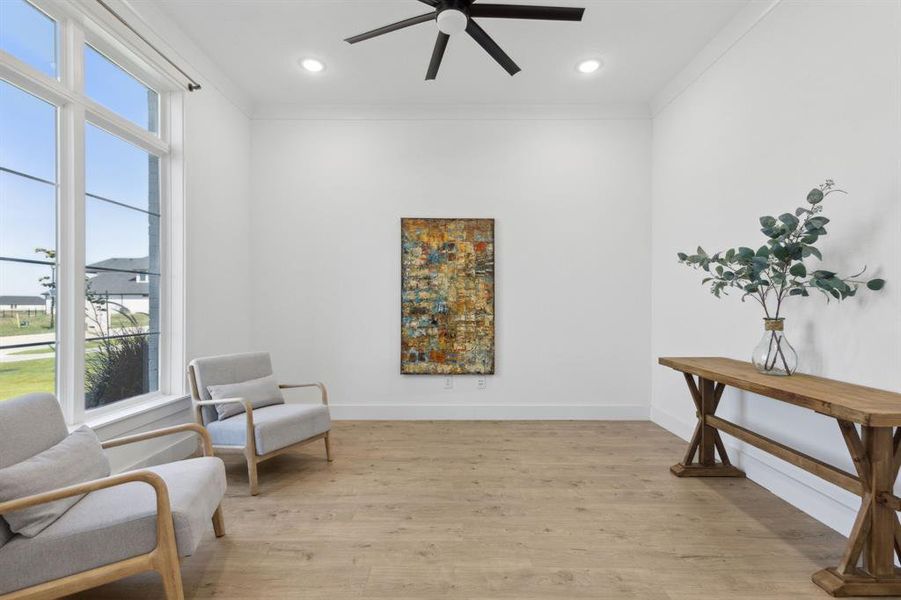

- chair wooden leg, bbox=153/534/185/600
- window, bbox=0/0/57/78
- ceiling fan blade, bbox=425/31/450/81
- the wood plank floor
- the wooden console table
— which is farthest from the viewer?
ceiling fan blade, bbox=425/31/450/81

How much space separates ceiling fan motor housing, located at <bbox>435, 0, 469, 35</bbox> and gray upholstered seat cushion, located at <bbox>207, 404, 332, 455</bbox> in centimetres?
267

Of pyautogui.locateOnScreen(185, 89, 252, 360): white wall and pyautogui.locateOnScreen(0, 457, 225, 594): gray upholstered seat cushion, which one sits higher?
pyautogui.locateOnScreen(185, 89, 252, 360): white wall

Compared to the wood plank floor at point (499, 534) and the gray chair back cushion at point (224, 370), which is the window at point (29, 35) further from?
the wood plank floor at point (499, 534)

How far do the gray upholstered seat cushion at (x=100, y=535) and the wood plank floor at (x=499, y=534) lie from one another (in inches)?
15.7

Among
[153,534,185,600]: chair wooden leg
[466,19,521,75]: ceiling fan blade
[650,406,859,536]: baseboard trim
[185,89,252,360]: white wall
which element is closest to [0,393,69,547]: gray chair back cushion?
[153,534,185,600]: chair wooden leg

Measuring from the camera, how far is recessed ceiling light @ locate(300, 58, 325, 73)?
3374 mm

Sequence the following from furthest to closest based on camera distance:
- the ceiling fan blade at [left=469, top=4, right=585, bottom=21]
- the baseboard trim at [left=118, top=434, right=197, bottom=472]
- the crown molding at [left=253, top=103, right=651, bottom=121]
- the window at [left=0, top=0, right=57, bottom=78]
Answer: the crown molding at [left=253, top=103, right=651, bottom=121] < the baseboard trim at [left=118, top=434, right=197, bottom=472] < the ceiling fan blade at [left=469, top=4, right=585, bottom=21] < the window at [left=0, top=0, right=57, bottom=78]

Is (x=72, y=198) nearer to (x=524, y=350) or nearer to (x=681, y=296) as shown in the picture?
(x=524, y=350)

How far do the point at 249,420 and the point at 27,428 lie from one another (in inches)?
42.8

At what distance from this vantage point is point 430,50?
324 cm

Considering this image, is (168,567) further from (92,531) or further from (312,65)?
(312,65)

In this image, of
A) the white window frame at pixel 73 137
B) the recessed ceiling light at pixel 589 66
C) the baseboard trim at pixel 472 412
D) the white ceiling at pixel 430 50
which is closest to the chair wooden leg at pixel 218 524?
the white window frame at pixel 73 137

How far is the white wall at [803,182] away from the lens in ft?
6.41

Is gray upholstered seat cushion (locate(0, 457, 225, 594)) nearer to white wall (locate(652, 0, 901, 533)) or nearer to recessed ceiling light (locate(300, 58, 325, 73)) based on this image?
white wall (locate(652, 0, 901, 533))
